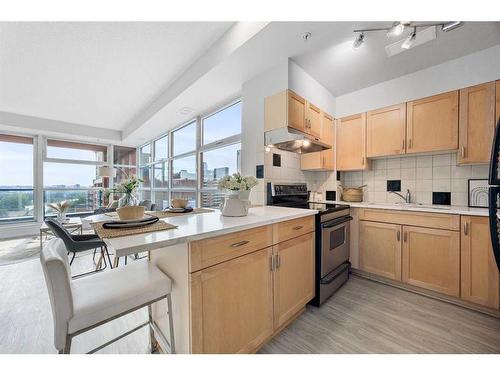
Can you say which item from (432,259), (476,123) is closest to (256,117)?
(476,123)

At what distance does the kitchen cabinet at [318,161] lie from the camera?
2.75 meters

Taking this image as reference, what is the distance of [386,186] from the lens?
2760mm

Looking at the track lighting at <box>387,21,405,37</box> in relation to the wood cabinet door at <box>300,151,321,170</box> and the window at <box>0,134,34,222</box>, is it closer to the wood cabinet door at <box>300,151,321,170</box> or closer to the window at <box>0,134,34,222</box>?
the wood cabinet door at <box>300,151,321,170</box>

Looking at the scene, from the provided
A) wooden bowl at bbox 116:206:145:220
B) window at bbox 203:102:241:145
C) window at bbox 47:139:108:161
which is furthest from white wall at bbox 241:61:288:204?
window at bbox 47:139:108:161

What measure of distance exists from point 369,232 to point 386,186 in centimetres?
82

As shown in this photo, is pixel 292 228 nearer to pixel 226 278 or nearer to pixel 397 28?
pixel 226 278

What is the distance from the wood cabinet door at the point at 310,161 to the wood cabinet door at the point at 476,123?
139 cm

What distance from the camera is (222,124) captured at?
3566 mm

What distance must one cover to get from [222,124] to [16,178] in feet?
16.7

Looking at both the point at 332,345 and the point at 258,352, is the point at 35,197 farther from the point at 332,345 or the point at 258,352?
the point at 332,345

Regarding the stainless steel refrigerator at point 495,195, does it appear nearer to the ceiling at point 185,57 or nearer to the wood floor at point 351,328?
the wood floor at point 351,328

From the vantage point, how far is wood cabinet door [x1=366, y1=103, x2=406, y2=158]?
2412 millimetres

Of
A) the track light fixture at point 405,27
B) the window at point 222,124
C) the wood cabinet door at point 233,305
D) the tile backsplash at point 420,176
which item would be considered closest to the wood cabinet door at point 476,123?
the tile backsplash at point 420,176
